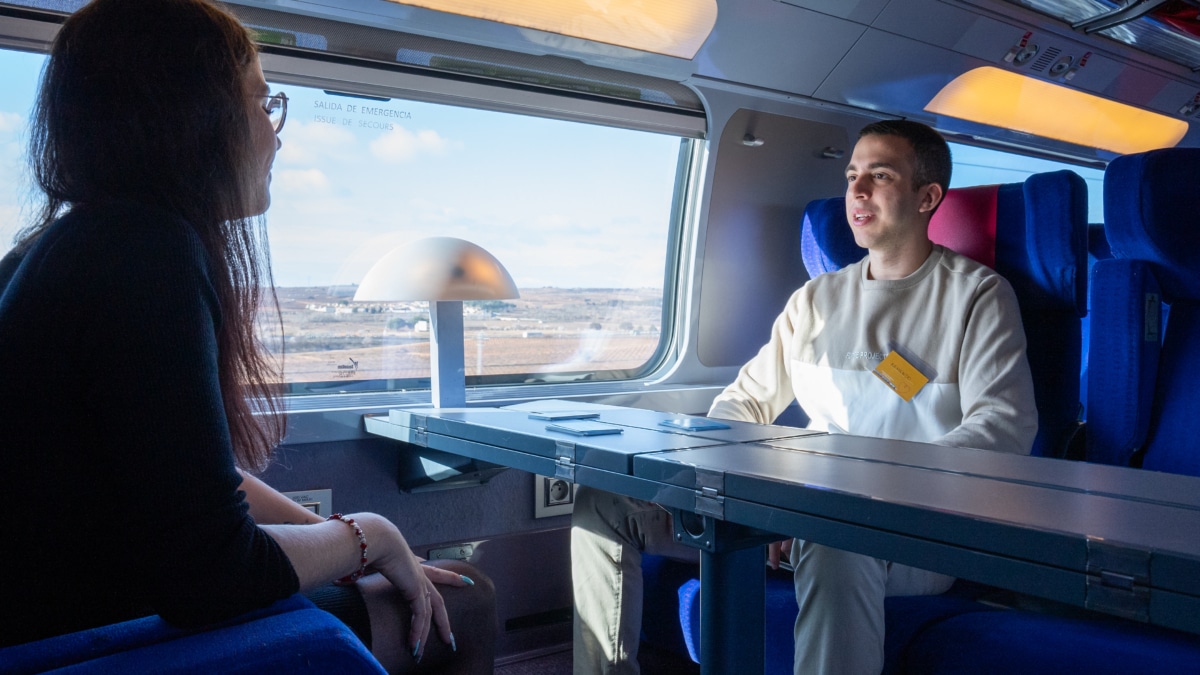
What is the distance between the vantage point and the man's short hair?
8.18 ft

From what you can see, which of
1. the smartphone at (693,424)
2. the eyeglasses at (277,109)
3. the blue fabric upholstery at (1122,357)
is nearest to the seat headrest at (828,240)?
the blue fabric upholstery at (1122,357)

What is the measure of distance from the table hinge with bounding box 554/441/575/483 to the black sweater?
812mm

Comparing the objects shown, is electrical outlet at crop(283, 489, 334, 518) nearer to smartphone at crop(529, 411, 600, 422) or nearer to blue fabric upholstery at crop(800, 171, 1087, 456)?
smartphone at crop(529, 411, 600, 422)

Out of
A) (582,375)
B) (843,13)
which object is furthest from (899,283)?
(582,375)

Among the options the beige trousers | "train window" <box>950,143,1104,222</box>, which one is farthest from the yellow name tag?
"train window" <box>950,143,1104,222</box>

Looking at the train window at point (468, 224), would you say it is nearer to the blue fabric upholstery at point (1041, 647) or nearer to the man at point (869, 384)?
the man at point (869, 384)

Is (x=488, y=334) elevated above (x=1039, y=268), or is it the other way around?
(x=1039, y=268)

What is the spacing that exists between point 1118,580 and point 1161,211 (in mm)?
1505

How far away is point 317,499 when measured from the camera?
2.46 meters

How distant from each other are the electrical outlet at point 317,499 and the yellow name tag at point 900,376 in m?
1.52

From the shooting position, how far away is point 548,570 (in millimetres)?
2838

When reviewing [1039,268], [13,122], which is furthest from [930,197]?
[13,122]

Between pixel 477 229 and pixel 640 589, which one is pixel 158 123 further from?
pixel 477 229

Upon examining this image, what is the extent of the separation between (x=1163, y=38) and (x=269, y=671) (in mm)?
4148
